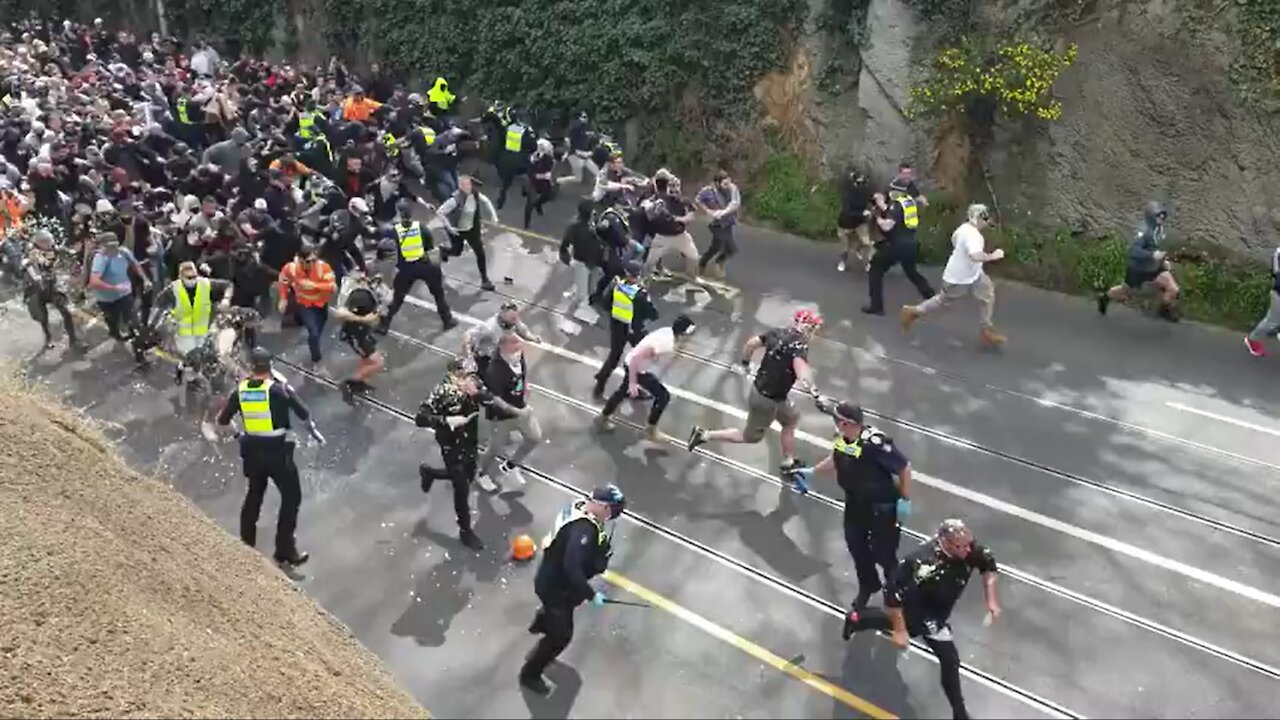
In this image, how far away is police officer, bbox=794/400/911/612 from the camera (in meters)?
8.42

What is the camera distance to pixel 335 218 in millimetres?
13945

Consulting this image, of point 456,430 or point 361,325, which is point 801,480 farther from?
point 361,325

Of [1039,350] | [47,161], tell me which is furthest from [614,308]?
[47,161]

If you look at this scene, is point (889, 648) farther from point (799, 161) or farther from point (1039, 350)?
point (799, 161)

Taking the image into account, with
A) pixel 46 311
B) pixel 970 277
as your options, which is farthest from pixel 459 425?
pixel 46 311

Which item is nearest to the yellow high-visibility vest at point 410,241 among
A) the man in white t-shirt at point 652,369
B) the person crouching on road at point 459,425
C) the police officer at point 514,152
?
the man in white t-shirt at point 652,369

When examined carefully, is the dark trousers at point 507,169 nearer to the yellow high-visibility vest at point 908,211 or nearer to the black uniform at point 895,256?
the black uniform at point 895,256

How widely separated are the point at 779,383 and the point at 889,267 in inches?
184

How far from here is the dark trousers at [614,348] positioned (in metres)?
11.8

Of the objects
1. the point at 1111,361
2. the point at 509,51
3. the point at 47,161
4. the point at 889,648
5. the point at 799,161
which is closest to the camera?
the point at 889,648

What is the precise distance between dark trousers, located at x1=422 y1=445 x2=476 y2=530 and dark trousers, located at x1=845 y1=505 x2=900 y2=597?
3.30 metres

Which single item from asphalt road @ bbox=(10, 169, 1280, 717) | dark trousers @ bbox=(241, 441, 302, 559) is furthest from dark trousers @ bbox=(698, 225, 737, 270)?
dark trousers @ bbox=(241, 441, 302, 559)

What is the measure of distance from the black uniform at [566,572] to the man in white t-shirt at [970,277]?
6.99m

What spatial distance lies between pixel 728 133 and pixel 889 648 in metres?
12.5
